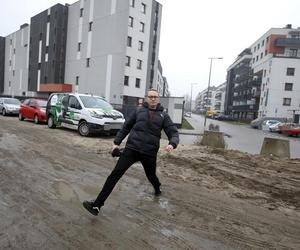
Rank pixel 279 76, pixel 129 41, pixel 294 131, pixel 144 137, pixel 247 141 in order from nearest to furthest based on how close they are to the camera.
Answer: pixel 144 137 → pixel 247 141 → pixel 294 131 → pixel 129 41 → pixel 279 76

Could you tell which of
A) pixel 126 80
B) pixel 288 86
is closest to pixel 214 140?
pixel 126 80

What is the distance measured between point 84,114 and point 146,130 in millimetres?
9585

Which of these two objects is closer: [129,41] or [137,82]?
[129,41]

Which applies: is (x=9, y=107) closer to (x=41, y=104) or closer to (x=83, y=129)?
(x=41, y=104)

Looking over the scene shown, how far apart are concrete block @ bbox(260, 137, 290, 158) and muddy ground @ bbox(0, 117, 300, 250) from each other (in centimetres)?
291

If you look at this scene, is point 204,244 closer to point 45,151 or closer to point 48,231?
point 48,231

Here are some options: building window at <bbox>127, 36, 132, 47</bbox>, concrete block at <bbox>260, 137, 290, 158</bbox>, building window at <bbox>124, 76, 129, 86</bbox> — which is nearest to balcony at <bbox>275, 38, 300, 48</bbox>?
building window at <bbox>127, 36, 132, 47</bbox>

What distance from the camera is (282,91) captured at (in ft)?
200

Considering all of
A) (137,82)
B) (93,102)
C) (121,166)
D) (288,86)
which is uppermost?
(288,86)

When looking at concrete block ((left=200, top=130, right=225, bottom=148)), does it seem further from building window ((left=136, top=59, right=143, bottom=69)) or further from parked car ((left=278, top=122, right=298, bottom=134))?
building window ((left=136, top=59, right=143, bottom=69))

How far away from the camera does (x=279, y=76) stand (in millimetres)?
61188

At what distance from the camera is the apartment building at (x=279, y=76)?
2386 inches

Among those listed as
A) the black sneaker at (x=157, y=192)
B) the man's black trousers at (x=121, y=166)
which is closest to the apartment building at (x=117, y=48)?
the black sneaker at (x=157, y=192)

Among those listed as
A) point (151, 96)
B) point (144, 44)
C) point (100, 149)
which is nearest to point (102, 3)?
point (144, 44)
